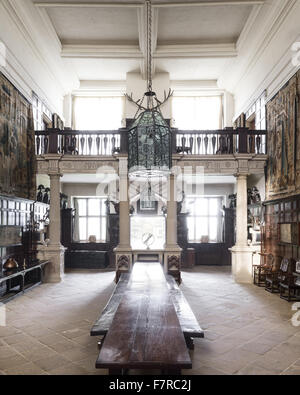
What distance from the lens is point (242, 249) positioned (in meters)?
9.59

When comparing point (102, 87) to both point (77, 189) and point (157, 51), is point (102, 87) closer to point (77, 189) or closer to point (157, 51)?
point (157, 51)

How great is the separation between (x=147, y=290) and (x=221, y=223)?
9.22 metres

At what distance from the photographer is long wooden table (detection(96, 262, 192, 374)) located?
275 cm

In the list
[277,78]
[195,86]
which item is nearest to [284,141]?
[277,78]

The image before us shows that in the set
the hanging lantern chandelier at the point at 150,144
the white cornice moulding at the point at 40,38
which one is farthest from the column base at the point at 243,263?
the white cornice moulding at the point at 40,38

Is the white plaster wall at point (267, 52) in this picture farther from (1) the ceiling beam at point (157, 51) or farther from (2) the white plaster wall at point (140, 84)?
(2) the white plaster wall at point (140, 84)

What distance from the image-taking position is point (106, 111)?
14414mm

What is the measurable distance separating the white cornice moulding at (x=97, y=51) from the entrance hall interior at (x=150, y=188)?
0.12ft

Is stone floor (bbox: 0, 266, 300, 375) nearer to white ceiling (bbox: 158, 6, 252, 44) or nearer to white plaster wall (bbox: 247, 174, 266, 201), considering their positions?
white plaster wall (bbox: 247, 174, 266, 201)

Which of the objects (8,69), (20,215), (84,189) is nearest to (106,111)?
(84,189)

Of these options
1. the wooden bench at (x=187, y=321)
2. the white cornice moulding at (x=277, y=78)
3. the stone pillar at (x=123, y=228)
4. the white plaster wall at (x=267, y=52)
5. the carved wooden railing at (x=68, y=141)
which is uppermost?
the white plaster wall at (x=267, y=52)

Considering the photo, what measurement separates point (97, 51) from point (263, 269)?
8.87 meters

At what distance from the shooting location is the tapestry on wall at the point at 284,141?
7.73m
